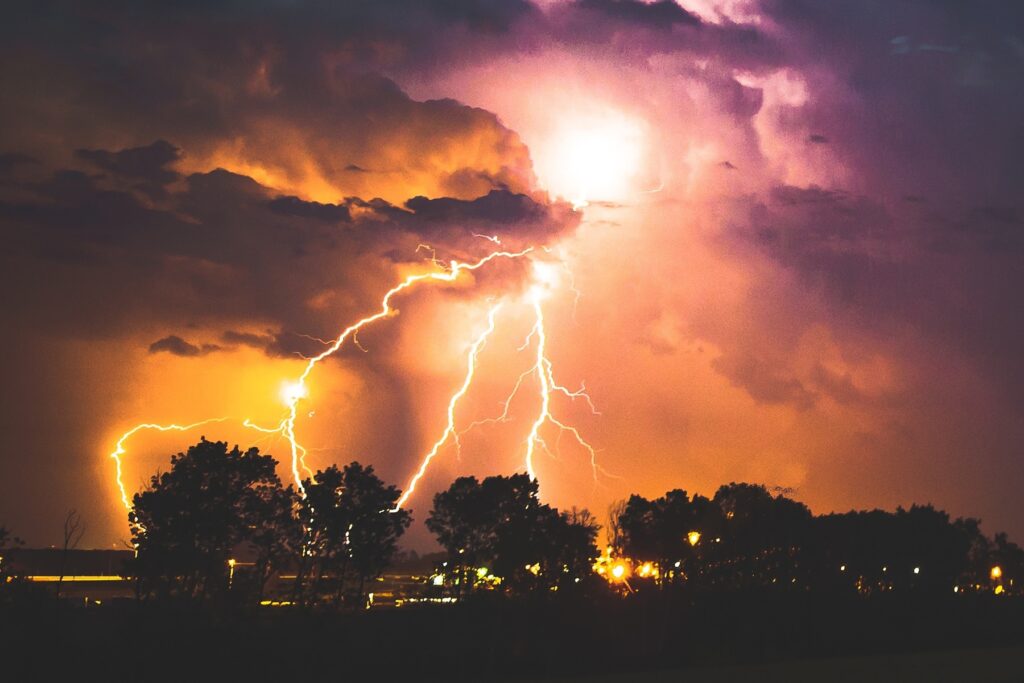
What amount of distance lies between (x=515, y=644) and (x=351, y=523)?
69.5ft

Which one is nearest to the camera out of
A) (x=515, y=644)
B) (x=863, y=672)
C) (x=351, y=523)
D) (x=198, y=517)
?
(x=863, y=672)

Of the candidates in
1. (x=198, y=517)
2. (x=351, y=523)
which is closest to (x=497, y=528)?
(x=351, y=523)

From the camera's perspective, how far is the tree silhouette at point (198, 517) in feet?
111

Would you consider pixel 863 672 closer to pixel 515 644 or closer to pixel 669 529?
pixel 515 644

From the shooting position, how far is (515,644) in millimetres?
22469

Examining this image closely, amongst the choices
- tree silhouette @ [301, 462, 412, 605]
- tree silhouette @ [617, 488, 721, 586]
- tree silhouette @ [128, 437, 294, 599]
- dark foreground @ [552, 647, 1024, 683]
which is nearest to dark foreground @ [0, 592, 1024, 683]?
dark foreground @ [552, 647, 1024, 683]

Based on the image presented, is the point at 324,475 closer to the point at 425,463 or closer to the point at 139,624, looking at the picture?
the point at 425,463

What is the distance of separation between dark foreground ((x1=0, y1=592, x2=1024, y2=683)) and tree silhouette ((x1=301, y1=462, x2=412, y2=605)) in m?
17.5

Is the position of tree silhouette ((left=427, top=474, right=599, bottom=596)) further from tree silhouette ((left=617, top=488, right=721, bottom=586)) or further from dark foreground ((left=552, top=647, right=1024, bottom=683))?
dark foreground ((left=552, top=647, right=1024, bottom=683))

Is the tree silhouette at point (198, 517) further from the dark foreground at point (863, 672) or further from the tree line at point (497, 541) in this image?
the dark foreground at point (863, 672)

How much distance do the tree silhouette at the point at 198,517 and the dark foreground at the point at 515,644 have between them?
987 centimetres

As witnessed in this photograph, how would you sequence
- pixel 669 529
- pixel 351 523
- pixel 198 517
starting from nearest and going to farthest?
1. pixel 198 517
2. pixel 351 523
3. pixel 669 529

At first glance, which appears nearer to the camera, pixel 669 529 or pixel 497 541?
pixel 497 541

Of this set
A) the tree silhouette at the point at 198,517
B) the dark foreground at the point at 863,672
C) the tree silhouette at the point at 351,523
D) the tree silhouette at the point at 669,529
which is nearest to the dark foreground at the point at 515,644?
the dark foreground at the point at 863,672
